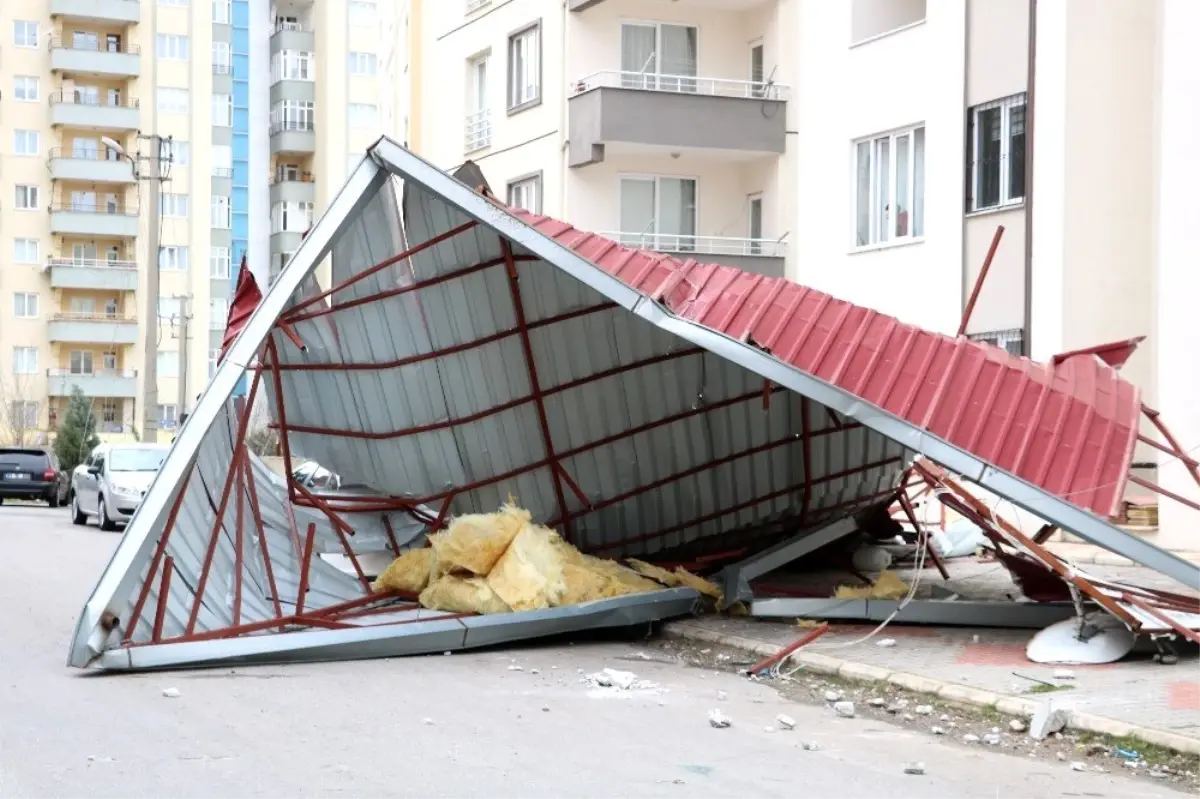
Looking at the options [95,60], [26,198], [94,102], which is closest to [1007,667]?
[26,198]

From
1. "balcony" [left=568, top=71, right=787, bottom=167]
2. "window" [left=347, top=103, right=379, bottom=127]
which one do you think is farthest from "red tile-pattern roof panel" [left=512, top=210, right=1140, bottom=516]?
"window" [left=347, top=103, right=379, bottom=127]

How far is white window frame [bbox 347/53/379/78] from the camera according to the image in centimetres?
7400

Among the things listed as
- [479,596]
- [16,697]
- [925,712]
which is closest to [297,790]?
[16,697]

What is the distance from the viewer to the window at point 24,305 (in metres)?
72.5

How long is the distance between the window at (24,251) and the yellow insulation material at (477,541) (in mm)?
64840

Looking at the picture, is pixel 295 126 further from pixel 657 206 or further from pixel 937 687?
pixel 937 687

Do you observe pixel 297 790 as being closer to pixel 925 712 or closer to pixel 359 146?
pixel 925 712

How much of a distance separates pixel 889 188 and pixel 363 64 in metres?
53.6

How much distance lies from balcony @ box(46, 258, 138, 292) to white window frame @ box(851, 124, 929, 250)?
5501 centimetres

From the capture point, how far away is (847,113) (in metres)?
26.6

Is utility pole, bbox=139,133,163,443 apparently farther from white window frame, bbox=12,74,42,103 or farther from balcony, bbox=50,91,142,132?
white window frame, bbox=12,74,42,103

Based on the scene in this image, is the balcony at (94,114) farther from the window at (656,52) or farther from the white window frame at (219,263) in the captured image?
the window at (656,52)

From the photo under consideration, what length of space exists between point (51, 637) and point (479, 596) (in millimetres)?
3614

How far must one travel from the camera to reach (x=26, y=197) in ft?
239
